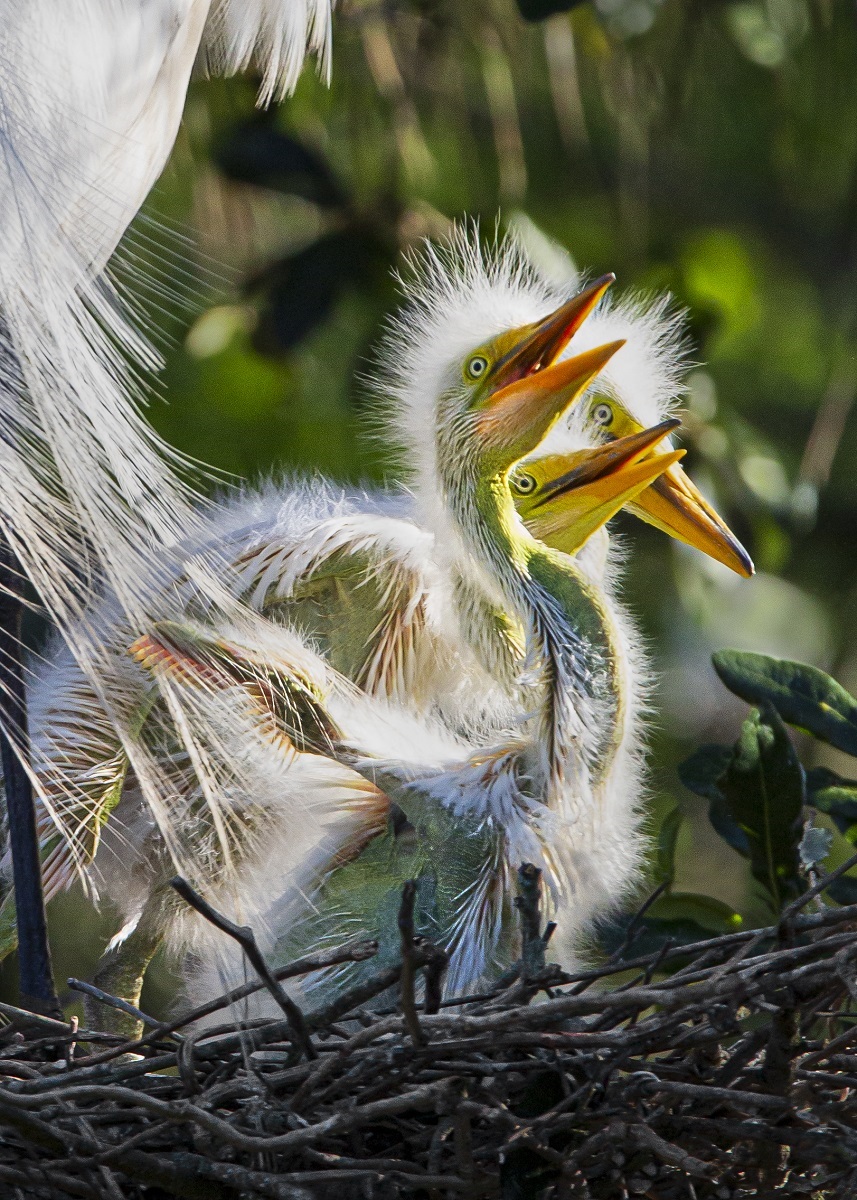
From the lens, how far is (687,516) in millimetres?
1655

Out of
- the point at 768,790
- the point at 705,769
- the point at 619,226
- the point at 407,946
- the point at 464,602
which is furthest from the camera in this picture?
the point at 619,226

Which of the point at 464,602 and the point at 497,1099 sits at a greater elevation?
the point at 464,602

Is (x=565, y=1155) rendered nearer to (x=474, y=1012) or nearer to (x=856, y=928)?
(x=474, y=1012)

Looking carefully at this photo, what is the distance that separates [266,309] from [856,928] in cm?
162

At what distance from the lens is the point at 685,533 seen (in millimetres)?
1666

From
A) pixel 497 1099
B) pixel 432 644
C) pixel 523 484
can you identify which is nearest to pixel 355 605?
pixel 432 644

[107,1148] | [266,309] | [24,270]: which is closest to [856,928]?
[107,1148]

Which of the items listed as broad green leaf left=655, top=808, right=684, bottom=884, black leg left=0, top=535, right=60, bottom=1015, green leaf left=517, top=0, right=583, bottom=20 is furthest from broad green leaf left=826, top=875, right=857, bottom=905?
green leaf left=517, top=0, right=583, bottom=20

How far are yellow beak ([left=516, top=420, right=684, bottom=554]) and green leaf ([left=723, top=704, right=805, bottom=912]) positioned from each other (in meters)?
0.31

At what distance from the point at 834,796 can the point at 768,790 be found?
0.53 feet

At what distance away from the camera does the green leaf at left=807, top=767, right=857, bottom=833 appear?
1.44m

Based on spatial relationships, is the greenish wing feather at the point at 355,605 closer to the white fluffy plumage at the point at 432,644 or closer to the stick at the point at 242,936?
the white fluffy plumage at the point at 432,644

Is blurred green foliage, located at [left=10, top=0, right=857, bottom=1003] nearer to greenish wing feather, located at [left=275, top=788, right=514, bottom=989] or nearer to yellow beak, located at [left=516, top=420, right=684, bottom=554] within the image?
yellow beak, located at [left=516, top=420, right=684, bottom=554]

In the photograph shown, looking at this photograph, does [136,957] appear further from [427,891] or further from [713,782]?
[713,782]
